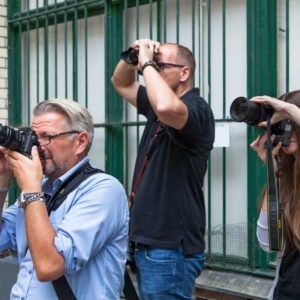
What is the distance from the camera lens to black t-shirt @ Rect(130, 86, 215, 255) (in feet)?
10.7

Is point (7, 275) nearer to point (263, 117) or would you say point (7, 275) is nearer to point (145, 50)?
point (145, 50)

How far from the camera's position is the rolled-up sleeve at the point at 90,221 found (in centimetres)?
225

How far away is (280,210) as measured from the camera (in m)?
2.59

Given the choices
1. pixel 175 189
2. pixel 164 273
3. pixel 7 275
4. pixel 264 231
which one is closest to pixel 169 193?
pixel 175 189

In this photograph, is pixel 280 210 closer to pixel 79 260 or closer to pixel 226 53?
pixel 79 260

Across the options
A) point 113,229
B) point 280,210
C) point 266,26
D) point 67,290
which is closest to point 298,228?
point 280,210

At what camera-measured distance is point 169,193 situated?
3281 millimetres

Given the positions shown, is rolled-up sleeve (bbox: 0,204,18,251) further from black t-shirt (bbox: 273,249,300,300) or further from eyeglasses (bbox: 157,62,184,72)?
eyeglasses (bbox: 157,62,184,72)

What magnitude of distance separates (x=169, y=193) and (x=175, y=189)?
36 mm

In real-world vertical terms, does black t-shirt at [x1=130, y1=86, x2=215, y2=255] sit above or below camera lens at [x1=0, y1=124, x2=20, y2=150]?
below

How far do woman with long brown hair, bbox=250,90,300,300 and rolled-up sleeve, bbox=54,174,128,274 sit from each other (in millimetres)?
654

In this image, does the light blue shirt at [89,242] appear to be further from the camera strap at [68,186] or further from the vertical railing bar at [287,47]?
the vertical railing bar at [287,47]

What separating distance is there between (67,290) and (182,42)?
2.88m

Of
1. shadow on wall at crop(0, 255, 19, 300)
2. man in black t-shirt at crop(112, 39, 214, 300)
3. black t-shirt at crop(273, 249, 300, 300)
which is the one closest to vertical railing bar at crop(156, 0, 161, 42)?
man in black t-shirt at crop(112, 39, 214, 300)
